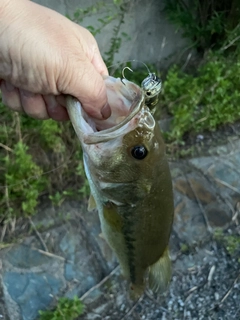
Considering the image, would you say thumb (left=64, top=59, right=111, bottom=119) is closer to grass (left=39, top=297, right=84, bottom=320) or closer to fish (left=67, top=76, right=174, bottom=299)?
fish (left=67, top=76, right=174, bottom=299)

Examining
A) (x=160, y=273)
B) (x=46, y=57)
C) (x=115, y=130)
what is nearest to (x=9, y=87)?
(x=46, y=57)

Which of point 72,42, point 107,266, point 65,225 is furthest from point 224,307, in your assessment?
point 72,42

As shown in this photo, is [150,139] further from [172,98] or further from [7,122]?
[172,98]

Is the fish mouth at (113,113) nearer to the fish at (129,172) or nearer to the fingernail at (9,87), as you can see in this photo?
the fish at (129,172)

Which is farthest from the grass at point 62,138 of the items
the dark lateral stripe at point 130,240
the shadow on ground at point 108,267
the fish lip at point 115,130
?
the fish lip at point 115,130

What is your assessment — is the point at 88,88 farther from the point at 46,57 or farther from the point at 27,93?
the point at 27,93

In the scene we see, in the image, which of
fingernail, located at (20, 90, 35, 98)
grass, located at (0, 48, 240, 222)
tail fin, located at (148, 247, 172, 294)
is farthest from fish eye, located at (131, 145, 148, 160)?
grass, located at (0, 48, 240, 222)
